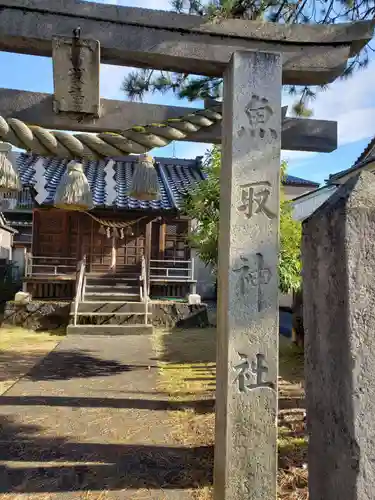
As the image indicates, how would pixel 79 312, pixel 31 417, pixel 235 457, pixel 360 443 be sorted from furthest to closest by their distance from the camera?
pixel 79 312
pixel 31 417
pixel 235 457
pixel 360 443

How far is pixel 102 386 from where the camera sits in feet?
19.1

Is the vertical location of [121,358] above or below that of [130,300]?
below

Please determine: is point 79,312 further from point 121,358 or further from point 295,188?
point 295,188

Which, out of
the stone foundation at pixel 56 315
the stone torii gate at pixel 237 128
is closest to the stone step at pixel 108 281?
the stone foundation at pixel 56 315

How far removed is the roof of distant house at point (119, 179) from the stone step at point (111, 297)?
3.02 m

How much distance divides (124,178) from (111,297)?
229 inches

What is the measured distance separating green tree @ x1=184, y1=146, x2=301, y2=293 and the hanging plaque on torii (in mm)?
4156

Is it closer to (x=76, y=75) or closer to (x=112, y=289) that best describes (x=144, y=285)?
(x=112, y=289)

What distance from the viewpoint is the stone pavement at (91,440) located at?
2.98 metres

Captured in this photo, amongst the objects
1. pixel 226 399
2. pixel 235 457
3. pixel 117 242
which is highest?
pixel 117 242

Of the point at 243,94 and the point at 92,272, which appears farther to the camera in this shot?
the point at 92,272

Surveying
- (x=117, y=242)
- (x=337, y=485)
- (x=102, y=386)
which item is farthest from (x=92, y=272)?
(x=337, y=485)

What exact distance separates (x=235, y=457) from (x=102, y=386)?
3.84 metres

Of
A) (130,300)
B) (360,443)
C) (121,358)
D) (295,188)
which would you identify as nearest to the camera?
(360,443)
